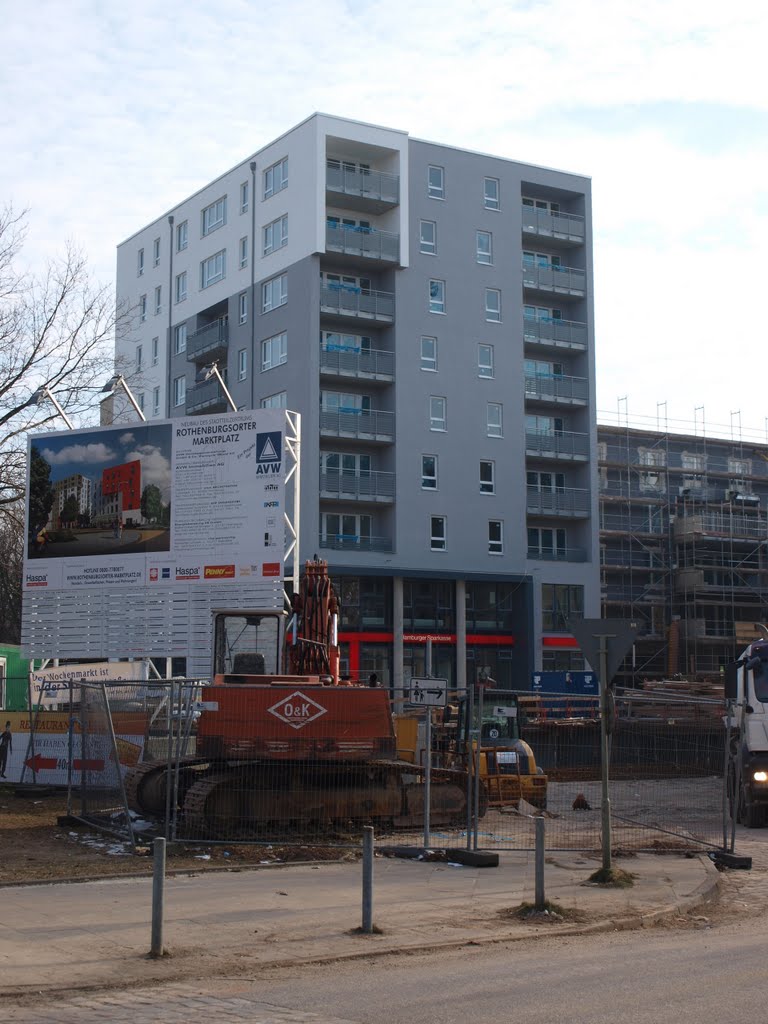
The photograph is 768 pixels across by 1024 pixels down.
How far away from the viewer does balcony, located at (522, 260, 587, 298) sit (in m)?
59.8

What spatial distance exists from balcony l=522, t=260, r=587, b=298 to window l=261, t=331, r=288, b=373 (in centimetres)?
1238

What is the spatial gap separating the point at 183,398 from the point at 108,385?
34.3m

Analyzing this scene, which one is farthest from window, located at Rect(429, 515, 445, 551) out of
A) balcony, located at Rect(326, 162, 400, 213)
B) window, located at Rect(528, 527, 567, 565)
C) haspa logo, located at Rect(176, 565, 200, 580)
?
haspa logo, located at Rect(176, 565, 200, 580)

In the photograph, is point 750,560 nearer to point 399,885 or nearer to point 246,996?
point 399,885

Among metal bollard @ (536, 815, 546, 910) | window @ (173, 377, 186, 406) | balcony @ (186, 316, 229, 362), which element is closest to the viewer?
metal bollard @ (536, 815, 546, 910)

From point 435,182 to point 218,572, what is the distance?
3662cm

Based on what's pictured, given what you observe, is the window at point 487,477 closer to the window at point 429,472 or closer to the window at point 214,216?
the window at point 429,472

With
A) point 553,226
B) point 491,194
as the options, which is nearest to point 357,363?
point 491,194

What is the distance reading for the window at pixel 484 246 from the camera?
58.5 m

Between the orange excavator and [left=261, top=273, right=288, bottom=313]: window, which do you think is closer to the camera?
the orange excavator

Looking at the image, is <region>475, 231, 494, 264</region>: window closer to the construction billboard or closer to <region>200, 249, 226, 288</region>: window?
<region>200, 249, 226, 288</region>: window

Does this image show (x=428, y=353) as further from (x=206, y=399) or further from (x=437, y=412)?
(x=206, y=399)

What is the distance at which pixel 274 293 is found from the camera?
56625 mm

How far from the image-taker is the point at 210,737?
16500 millimetres
